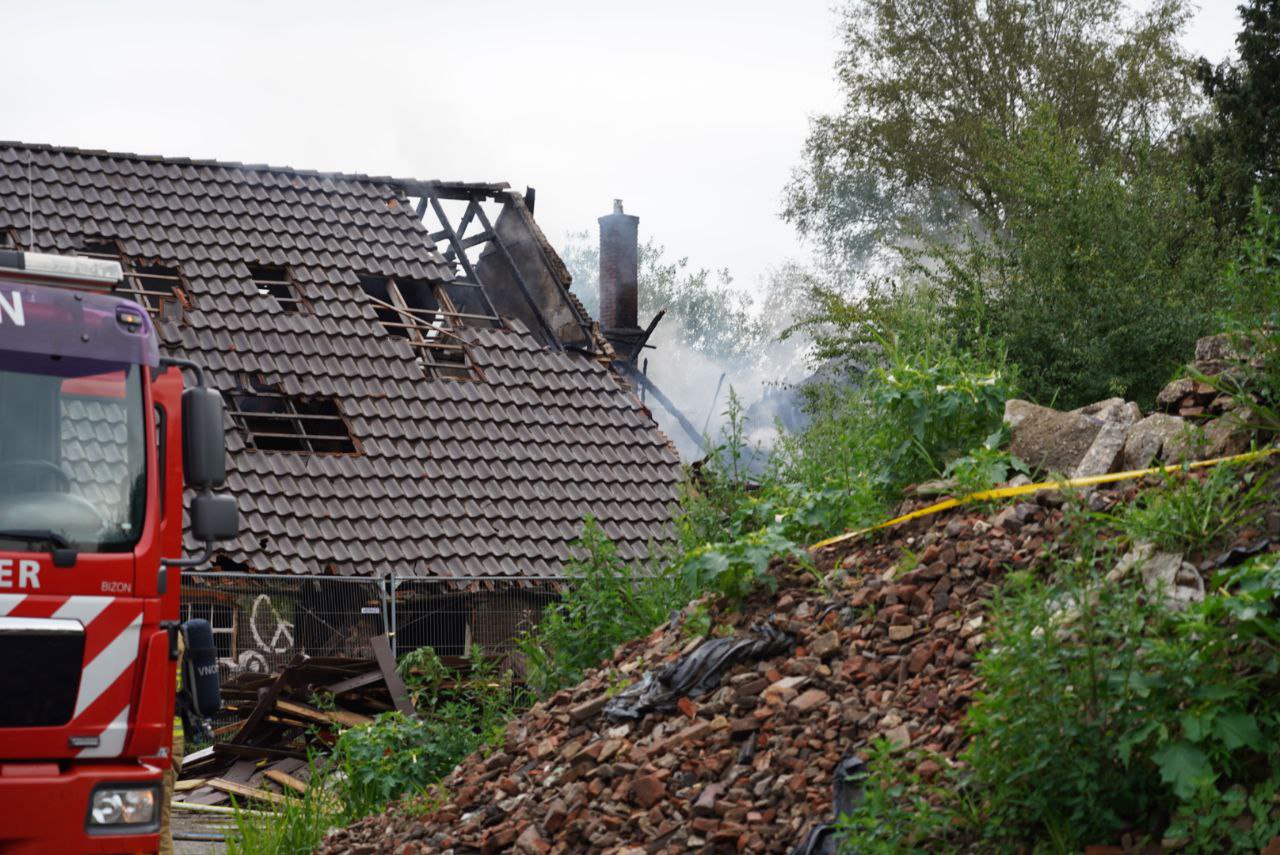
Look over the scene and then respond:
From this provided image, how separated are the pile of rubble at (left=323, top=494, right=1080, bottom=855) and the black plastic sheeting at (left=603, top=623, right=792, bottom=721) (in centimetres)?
2

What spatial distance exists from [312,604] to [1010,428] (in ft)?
29.5

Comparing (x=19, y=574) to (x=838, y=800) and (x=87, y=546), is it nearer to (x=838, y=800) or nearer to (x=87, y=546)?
(x=87, y=546)

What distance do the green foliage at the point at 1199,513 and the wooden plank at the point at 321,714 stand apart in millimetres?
8503

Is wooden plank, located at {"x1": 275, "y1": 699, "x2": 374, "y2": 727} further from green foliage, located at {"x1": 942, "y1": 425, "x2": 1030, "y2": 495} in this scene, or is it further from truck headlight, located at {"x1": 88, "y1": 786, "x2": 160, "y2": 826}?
green foliage, located at {"x1": 942, "y1": 425, "x2": 1030, "y2": 495}

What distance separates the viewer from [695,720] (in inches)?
267

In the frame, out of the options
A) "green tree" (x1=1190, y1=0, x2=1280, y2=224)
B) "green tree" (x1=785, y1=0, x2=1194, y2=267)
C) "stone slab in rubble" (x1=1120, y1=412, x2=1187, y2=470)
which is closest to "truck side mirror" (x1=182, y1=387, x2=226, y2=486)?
"stone slab in rubble" (x1=1120, y1=412, x2=1187, y2=470)

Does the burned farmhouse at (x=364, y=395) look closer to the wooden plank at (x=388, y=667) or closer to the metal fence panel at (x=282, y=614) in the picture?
the metal fence panel at (x=282, y=614)

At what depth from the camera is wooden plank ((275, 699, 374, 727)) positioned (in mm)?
12773

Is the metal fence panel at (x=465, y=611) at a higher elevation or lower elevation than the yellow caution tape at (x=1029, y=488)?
higher

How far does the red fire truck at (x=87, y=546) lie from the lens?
6.00 meters

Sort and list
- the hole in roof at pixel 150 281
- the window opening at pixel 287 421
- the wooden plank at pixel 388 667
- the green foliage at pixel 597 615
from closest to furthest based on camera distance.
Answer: the green foliage at pixel 597 615
the wooden plank at pixel 388 667
the window opening at pixel 287 421
the hole in roof at pixel 150 281

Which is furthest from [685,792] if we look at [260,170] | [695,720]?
[260,170]

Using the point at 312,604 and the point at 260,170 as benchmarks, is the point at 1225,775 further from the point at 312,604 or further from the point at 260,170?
the point at 260,170

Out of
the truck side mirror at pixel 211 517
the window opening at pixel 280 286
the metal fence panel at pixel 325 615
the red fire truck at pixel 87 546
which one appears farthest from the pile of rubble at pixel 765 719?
the window opening at pixel 280 286
